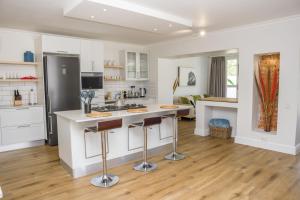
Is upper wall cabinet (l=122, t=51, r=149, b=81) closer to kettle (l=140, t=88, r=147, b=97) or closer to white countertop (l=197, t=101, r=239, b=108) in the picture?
kettle (l=140, t=88, r=147, b=97)

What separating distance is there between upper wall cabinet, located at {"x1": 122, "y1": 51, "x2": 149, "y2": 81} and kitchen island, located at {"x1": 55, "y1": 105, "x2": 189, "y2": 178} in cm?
261

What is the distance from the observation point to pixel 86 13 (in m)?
3.26

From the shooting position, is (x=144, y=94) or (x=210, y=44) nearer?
(x=210, y=44)

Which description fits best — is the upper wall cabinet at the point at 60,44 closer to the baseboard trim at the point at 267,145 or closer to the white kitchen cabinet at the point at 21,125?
the white kitchen cabinet at the point at 21,125

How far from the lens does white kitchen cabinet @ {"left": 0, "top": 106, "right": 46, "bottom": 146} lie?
4.36 m

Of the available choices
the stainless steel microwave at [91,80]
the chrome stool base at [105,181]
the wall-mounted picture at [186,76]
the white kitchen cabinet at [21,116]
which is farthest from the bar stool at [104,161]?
the wall-mounted picture at [186,76]

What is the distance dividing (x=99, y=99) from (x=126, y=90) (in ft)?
4.25

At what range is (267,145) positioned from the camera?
4.41 m

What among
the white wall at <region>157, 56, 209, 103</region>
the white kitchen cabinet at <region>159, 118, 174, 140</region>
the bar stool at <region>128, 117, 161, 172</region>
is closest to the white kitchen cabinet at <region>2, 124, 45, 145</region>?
the bar stool at <region>128, 117, 161, 172</region>

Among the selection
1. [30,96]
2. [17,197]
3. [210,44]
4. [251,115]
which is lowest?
[17,197]

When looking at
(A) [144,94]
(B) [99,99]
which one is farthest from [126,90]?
(B) [99,99]

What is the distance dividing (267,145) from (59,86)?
14.8 feet

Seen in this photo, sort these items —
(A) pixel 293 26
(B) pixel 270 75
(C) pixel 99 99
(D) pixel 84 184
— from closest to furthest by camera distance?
1. (D) pixel 84 184
2. (A) pixel 293 26
3. (B) pixel 270 75
4. (C) pixel 99 99

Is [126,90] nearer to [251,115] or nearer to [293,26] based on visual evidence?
[251,115]
